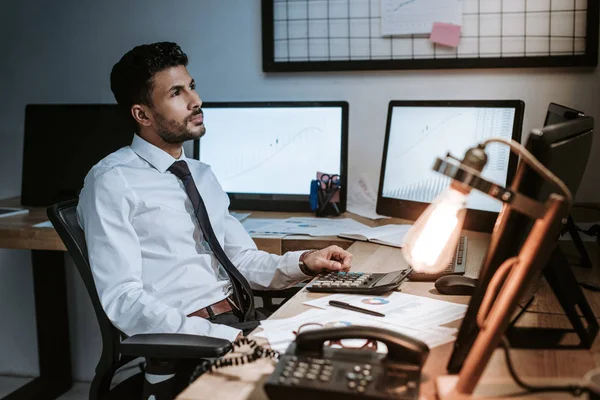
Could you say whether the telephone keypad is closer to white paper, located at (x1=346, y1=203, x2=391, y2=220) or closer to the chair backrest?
the chair backrest

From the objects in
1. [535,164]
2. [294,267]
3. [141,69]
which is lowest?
[294,267]

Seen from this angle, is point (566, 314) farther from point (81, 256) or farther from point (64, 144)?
point (64, 144)

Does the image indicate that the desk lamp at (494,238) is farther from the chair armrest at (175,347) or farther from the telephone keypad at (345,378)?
the chair armrest at (175,347)

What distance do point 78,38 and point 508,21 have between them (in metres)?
1.77

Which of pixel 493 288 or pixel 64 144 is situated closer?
pixel 493 288

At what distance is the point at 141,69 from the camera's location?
1.87m

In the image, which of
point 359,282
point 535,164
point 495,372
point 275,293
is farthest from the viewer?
point 275,293

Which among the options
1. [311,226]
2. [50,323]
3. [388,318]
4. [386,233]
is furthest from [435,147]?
[50,323]

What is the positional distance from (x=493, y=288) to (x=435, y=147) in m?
1.42

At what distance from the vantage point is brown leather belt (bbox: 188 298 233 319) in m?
1.77

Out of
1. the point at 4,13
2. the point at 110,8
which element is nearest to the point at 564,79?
the point at 110,8

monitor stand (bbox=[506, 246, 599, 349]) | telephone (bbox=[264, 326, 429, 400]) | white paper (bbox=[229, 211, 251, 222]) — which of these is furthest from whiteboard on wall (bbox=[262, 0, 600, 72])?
telephone (bbox=[264, 326, 429, 400])

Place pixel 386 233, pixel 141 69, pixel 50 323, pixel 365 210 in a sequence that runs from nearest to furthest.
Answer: pixel 141 69, pixel 386 233, pixel 365 210, pixel 50 323

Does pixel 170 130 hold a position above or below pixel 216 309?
above
